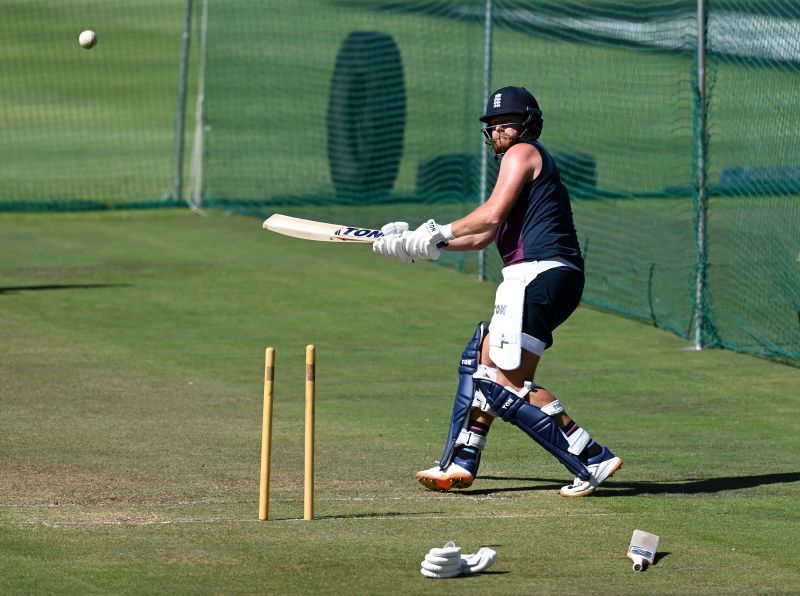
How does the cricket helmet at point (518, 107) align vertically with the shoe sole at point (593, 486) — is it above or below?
above

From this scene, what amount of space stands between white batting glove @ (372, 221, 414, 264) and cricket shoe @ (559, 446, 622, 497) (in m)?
1.50

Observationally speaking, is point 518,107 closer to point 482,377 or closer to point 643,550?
point 482,377

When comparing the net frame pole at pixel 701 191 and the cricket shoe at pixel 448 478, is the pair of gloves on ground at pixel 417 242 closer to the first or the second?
the cricket shoe at pixel 448 478

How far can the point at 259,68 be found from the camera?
1002 inches

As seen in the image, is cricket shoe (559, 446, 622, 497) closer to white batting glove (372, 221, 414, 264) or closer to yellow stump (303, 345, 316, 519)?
white batting glove (372, 221, 414, 264)

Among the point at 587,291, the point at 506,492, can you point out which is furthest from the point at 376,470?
the point at 587,291

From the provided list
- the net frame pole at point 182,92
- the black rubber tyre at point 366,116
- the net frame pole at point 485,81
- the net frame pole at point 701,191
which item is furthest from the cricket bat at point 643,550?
the net frame pole at point 182,92

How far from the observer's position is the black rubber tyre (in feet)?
76.7

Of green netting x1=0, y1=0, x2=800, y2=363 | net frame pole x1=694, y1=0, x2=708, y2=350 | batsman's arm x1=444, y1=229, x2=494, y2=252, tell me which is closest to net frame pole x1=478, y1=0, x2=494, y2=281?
green netting x1=0, y1=0, x2=800, y2=363

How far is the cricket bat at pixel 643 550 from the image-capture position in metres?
7.16

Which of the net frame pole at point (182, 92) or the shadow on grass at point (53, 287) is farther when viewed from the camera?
the net frame pole at point (182, 92)

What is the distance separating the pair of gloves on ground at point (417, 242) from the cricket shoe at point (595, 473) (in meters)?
1.42

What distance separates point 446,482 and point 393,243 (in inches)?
52.7

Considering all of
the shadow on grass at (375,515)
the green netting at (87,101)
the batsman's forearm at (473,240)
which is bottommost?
the green netting at (87,101)
